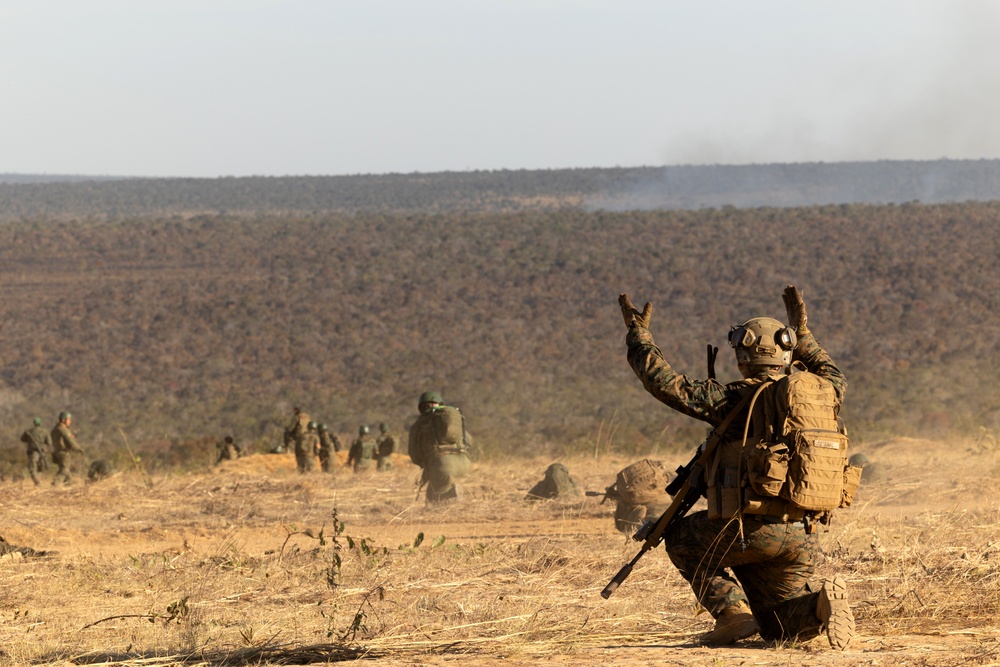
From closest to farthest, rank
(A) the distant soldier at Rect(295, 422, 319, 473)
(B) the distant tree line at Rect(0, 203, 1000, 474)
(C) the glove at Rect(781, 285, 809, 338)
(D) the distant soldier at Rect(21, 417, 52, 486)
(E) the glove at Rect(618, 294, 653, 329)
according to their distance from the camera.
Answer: (E) the glove at Rect(618, 294, 653, 329) < (C) the glove at Rect(781, 285, 809, 338) < (D) the distant soldier at Rect(21, 417, 52, 486) < (A) the distant soldier at Rect(295, 422, 319, 473) < (B) the distant tree line at Rect(0, 203, 1000, 474)

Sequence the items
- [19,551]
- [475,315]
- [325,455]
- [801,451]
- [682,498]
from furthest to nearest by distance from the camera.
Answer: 1. [475,315]
2. [325,455]
3. [19,551]
4. [682,498]
5. [801,451]

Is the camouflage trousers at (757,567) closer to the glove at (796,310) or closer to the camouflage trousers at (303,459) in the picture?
the glove at (796,310)

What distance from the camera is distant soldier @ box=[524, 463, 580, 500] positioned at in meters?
14.3

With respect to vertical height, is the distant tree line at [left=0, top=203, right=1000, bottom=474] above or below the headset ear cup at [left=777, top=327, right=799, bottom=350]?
below

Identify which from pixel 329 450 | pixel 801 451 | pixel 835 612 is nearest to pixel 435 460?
pixel 329 450

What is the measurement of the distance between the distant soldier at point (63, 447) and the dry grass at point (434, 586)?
4371 mm

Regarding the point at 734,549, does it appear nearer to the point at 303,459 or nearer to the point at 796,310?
the point at 796,310

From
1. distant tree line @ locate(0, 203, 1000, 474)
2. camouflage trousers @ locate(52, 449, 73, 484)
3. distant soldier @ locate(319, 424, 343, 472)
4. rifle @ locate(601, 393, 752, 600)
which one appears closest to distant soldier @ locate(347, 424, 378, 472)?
distant soldier @ locate(319, 424, 343, 472)

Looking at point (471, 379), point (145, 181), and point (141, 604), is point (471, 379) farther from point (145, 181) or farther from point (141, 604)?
point (145, 181)

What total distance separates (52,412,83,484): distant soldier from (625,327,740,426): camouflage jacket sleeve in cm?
1494

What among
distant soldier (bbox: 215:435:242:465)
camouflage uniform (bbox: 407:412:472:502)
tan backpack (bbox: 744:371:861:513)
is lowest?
distant soldier (bbox: 215:435:242:465)

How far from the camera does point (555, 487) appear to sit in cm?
1429

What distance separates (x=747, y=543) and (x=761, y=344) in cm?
89

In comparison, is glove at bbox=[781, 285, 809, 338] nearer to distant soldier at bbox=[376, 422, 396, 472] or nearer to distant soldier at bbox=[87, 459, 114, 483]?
distant soldier at bbox=[376, 422, 396, 472]
